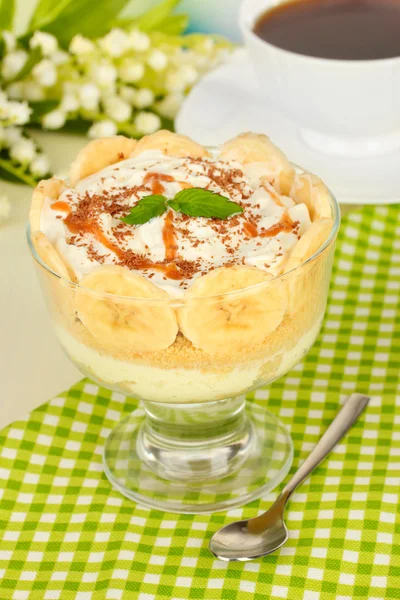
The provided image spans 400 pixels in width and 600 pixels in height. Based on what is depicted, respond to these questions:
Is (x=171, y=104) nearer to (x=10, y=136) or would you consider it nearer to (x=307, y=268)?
(x=10, y=136)

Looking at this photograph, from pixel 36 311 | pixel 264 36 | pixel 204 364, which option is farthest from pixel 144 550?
pixel 264 36

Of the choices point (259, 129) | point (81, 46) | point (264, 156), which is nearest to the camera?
point (264, 156)

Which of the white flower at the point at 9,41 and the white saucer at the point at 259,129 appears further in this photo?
the white flower at the point at 9,41

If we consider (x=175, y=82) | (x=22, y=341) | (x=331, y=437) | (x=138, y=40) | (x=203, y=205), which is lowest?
(x=331, y=437)

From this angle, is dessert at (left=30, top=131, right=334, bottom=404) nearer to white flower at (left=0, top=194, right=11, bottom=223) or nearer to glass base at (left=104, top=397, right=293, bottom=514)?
glass base at (left=104, top=397, right=293, bottom=514)

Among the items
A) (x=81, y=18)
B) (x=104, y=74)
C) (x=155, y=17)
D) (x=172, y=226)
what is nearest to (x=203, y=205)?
(x=172, y=226)

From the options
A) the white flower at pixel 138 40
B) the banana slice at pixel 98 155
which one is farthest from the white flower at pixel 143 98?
the banana slice at pixel 98 155

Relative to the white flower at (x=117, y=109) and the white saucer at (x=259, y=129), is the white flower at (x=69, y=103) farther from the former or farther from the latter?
the white saucer at (x=259, y=129)
